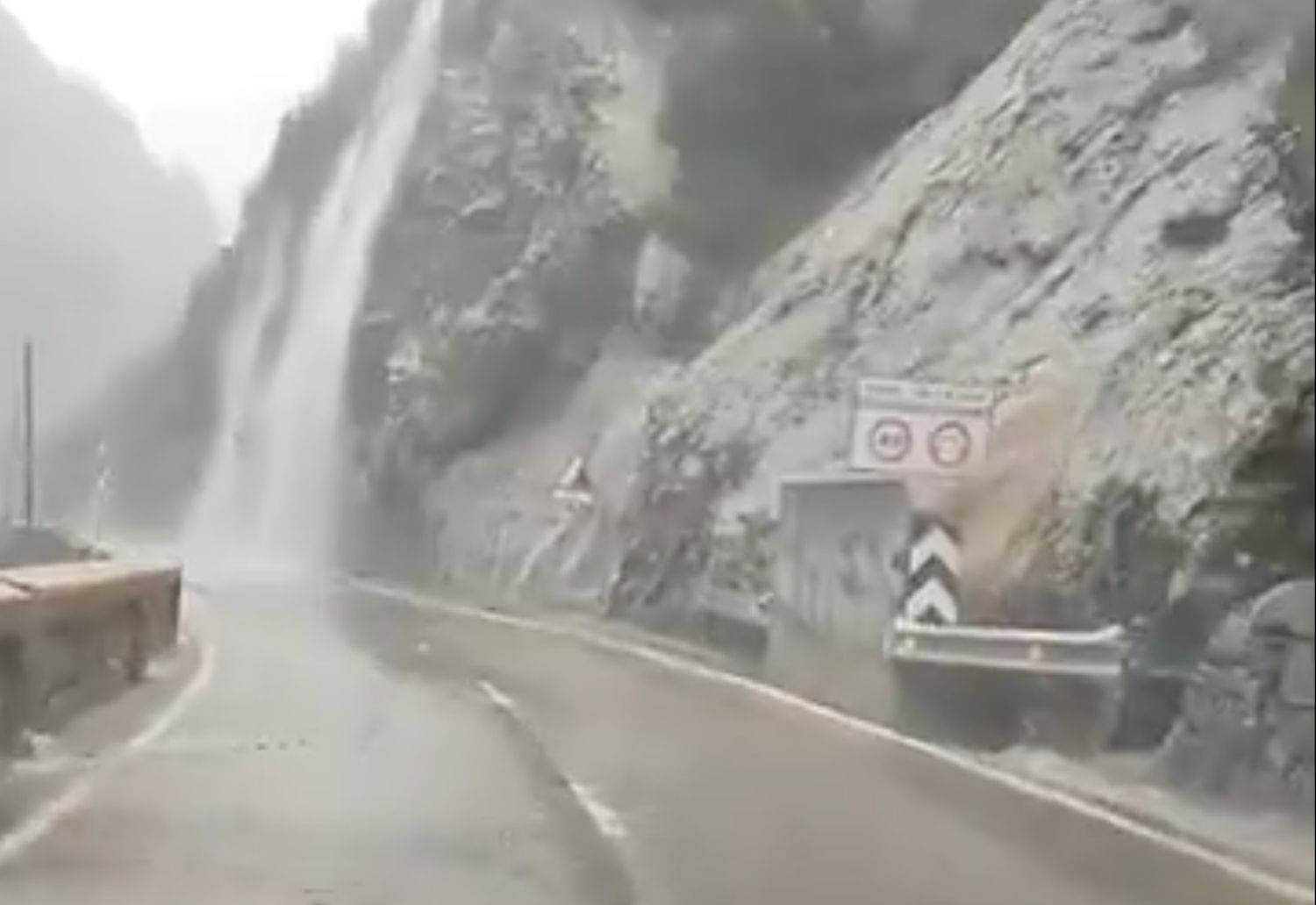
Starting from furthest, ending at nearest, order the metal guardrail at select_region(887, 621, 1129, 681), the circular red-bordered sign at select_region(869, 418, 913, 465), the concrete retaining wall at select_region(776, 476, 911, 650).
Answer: the concrete retaining wall at select_region(776, 476, 911, 650) → the circular red-bordered sign at select_region(869, 418, 913, 465) → the metal guardrail at select_region(887, 621, 1129, 681)

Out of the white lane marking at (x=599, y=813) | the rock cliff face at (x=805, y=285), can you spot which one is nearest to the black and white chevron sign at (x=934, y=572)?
the rock cliff face at (x=805, y=285)

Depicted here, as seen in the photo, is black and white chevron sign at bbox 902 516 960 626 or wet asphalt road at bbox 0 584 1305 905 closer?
black and white chevron sign at bbox 902 516 960 626

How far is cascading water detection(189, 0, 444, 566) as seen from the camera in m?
43.9

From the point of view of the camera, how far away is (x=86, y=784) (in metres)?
16.0

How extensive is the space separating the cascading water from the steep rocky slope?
25.2 m

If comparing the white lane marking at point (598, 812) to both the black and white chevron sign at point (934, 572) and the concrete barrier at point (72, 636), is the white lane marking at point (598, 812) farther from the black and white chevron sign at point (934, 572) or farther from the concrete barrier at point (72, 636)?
the concrete barrier at point (72, 636)

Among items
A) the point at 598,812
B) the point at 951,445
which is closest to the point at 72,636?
the point at 598,812

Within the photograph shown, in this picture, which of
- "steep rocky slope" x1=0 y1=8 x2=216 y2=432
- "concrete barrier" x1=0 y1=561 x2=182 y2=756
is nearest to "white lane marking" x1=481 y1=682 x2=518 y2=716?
"concrete barrier" x1=0 y1=561 x2=182 y2=756

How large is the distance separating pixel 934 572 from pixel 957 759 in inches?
59.0

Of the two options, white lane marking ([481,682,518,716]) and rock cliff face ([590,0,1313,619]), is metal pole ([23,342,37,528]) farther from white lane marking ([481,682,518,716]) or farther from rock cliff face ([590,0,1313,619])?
rock cliff face ([590,0,1313,619])

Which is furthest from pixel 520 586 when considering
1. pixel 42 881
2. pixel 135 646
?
pixel 42 881

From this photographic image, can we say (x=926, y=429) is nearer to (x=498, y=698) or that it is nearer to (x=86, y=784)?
(x=86, y=784)

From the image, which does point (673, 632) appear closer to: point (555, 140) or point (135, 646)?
point (135, 646)

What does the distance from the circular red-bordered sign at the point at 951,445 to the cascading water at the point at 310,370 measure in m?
33.4
